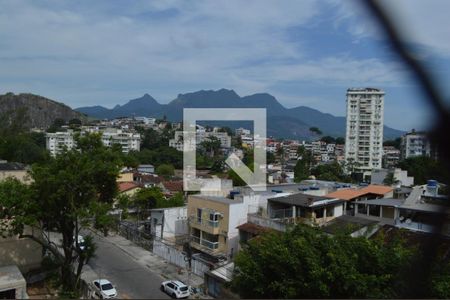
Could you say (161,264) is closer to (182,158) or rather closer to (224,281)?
(224,281)

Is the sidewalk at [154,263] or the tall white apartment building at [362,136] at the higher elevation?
the tall white apartment building at [362,136]

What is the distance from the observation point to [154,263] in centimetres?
1284

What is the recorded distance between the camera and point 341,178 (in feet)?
115

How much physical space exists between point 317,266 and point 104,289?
222 inches

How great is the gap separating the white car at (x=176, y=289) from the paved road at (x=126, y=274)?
17 cm

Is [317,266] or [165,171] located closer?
[317,266]

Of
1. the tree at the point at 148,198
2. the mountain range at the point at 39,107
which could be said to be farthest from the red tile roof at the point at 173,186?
the mountain range at the point at 39,107

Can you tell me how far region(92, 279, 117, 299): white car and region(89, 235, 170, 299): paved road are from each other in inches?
7.1

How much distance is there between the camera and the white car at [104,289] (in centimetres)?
982

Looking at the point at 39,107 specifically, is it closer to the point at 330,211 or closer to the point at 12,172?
the point at 12,172

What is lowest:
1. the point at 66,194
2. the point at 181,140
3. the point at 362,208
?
the point at 362,208

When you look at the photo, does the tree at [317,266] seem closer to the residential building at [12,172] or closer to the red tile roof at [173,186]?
the residential building at [12,172]

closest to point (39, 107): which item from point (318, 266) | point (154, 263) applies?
point (154, 263)

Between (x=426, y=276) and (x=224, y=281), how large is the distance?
30.6 feet
